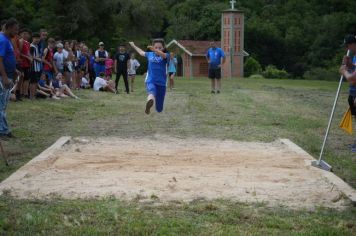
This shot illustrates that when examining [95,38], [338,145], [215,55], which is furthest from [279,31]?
[338,145]

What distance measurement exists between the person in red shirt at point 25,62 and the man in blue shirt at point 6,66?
4960mm

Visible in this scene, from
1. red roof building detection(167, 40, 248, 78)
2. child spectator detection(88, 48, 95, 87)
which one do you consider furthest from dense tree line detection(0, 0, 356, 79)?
child spectator detection(88, 48, 95, 87)

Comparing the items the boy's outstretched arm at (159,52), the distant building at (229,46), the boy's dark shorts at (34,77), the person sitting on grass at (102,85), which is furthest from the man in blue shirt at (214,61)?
the distant building at (229,46)

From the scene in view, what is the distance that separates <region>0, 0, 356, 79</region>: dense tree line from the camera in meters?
55.2

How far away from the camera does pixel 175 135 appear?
13836mm

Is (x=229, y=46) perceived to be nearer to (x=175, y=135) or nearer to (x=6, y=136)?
(x=175, y=135)

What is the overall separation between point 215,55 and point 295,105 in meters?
5.34

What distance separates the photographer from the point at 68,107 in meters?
19.5

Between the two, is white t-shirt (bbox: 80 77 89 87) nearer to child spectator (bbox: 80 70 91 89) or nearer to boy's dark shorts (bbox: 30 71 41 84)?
child spectator (bbox: 80 70 91 89)

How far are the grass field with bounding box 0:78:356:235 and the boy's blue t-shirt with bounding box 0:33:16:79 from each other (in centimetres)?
134

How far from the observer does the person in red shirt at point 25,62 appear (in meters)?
17.6

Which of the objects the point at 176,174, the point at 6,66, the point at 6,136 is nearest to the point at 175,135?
the point at 6,136

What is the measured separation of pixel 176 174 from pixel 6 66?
4.88m

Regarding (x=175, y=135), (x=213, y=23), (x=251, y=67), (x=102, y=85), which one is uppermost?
(x=213, y=23)
